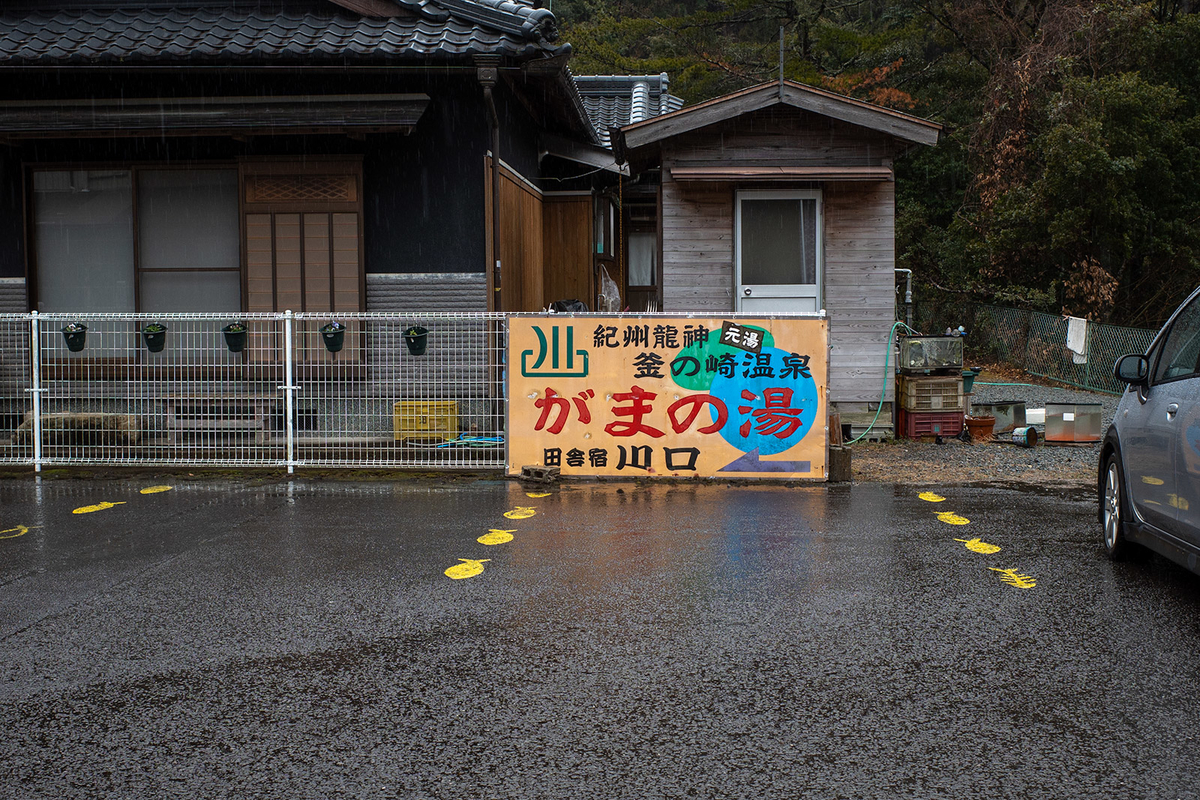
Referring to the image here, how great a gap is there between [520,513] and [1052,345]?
16.4 m

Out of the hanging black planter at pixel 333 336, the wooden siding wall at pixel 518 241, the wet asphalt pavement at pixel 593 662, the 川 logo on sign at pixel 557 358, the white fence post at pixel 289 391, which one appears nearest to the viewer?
the wet asphalt pavement at pixel 593 662

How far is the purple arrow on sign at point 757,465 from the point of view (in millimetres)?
8695

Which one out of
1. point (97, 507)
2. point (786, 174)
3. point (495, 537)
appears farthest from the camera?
point (786, 174)

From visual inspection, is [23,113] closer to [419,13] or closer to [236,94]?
[236,94]

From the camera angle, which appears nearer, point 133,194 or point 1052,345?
point 133,194

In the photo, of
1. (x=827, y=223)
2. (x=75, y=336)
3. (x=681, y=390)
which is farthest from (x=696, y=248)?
(x=75, y=336)

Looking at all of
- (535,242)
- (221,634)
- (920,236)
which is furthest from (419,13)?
(920,236)

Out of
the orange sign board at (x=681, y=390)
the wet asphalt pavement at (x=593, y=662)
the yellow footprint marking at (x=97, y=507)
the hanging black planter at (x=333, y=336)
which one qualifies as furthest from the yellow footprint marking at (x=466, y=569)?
the hanging black planter at (x=333, y=336)

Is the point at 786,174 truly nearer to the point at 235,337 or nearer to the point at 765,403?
the point at 765,403

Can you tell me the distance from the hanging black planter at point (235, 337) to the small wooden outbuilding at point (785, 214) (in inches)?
182

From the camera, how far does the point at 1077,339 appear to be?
1917 cm

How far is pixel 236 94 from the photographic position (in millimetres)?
11086

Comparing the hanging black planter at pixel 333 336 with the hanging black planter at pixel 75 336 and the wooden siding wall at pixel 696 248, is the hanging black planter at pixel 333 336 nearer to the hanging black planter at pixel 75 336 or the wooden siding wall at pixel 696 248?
the hanging black planter at pixel 75 336

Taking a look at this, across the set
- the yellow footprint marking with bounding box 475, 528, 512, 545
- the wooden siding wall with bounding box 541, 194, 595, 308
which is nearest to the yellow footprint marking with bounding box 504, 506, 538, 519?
the yellow footprint marking with bounding box 475, 528, 512, 545
